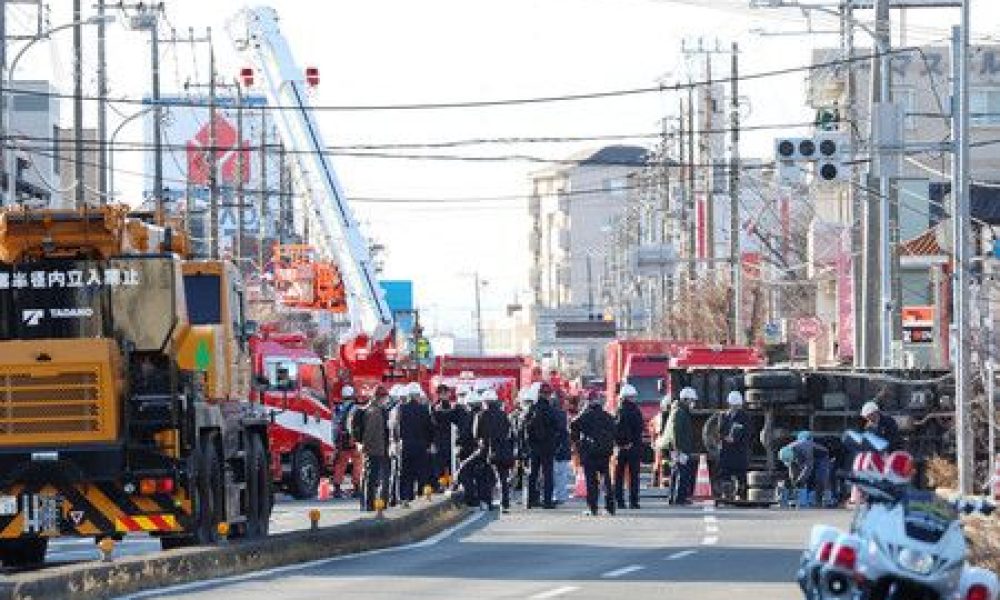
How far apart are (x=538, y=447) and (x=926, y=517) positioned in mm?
24062

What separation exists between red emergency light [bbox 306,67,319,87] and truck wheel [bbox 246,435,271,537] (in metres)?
23.7

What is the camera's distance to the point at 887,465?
16328mm

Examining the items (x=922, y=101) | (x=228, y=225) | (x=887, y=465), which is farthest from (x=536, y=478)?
(x=228, y=225)

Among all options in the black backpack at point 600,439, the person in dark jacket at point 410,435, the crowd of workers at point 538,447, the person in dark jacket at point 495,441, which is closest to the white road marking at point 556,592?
the crowd of workers at point 538,447

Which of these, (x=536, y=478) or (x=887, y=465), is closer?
(x=887, y=465)

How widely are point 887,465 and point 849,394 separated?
28.2m

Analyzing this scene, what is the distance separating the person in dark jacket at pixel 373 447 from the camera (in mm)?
39031

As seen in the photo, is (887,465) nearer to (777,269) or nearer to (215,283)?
(215,283)

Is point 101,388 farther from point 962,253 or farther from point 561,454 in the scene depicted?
point 561,454

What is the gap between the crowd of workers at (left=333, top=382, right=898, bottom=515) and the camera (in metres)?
39.1

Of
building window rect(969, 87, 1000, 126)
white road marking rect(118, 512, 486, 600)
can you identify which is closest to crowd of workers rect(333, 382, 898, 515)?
white road marking rect(118, 512, 486, 600)

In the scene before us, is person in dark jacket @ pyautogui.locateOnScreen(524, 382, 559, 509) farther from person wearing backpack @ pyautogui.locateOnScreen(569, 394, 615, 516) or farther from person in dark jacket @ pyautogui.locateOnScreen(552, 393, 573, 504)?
person wearing backpack @ pyautogui.locateOnScreen(569, 394, 615, 516)

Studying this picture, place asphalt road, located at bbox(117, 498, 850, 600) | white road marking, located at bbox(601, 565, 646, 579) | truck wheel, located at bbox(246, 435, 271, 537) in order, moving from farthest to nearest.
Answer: truck wheel, located at bbox(246, 435, 271, 537)
white road marking, located at bbox(601, 565, 646, 579)
asphalt road, located at bbox(117, 498, 850, 600)

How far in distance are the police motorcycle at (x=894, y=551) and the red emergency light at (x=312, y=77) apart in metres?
39.7
